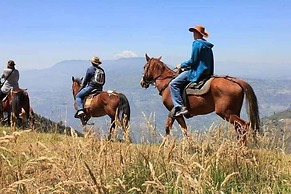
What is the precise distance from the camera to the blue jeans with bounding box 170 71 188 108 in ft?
34.3

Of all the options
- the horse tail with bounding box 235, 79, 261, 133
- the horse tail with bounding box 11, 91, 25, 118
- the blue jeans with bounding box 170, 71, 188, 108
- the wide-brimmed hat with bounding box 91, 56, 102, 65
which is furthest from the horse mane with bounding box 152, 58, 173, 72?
the horse tail with bounding box 11, 91, 25, 118

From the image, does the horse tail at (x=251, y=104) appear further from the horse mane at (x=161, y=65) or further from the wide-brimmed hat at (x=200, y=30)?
the horse mane at (x=161, y=65)

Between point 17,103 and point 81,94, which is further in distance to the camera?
point 17,103

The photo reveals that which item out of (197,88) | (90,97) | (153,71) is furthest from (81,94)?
(197,88)

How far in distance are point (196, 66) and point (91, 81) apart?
516 cm

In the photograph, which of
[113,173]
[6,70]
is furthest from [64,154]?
[6,70]

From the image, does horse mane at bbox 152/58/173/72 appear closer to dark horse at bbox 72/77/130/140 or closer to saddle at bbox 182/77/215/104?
saddle at bbox 182/77/215/104

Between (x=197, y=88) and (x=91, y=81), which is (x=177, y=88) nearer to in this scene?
(x=197, y=88)

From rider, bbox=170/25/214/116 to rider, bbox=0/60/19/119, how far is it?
722 cm

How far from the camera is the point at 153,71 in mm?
12281

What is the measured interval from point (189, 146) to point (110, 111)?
975cm

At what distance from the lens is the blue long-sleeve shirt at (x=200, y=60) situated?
1002 cm

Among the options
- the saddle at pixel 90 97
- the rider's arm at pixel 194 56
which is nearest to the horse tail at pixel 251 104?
the rider's arm at pixel 194 56

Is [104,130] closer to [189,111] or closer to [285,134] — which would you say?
[285,134]
